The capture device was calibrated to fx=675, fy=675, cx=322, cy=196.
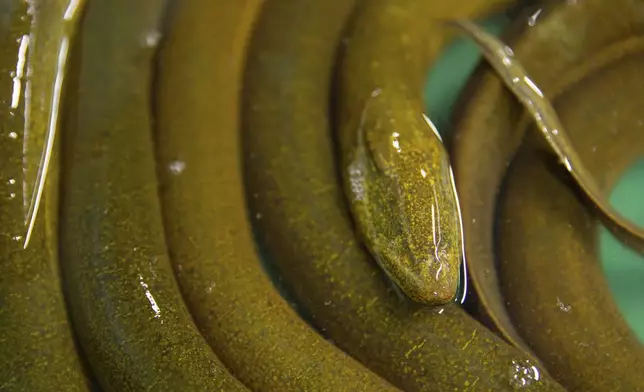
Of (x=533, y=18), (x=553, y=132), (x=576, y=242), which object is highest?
(x=533, y=18)

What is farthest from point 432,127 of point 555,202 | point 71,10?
point 71,10

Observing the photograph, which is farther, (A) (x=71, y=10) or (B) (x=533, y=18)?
(B) (x=533, y=18)

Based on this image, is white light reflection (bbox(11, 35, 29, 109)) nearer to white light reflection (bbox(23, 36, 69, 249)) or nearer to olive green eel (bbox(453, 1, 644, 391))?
white light reflection (bbox(23, 36, 69, 249))

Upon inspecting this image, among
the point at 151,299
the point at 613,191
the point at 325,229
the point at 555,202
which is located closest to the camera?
the point at 151,299

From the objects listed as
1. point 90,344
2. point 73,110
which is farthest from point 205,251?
point 73,110

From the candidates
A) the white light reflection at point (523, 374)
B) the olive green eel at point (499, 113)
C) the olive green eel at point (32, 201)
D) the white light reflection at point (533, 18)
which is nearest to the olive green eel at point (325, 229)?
the white light reflection at point (523, 374)

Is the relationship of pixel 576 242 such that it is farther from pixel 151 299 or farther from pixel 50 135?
pixel 50 135

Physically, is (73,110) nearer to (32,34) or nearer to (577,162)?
(32,34)

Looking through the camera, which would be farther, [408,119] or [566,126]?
[566,126]
